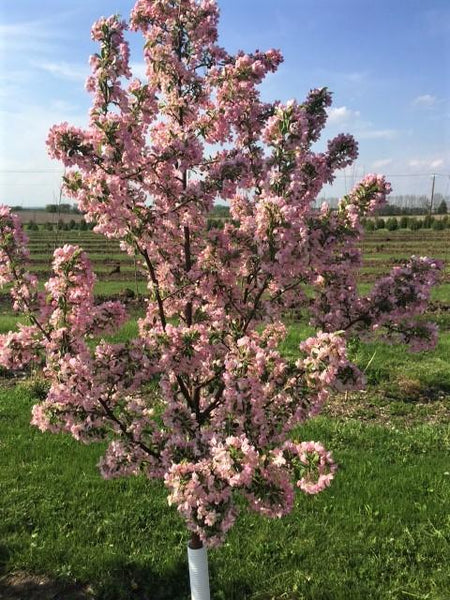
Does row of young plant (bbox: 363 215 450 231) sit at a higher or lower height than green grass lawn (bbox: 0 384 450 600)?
higher

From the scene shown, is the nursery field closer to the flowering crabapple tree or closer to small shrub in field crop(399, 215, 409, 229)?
the flowering crabapple tree

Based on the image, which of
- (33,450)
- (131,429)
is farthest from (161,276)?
(33,450)

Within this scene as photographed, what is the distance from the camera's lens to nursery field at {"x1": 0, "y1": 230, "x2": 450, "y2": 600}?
4230 mm

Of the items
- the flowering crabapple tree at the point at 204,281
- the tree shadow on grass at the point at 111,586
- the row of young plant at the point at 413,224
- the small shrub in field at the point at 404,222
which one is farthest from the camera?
the small shrub in field at the point at 404,222

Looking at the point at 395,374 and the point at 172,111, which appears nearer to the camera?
the point at 172,111

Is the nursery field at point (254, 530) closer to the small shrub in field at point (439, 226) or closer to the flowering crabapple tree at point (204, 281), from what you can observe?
the flowering crabapple tree at point (204, 281)

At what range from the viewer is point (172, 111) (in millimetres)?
3504

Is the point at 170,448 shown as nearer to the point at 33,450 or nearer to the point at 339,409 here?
the point at 33,450

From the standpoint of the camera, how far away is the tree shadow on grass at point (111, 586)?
4.18m

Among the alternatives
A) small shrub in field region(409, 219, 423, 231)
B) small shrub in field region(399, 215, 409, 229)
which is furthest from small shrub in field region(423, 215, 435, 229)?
small shrub in field region(399, 215, 409, 229)

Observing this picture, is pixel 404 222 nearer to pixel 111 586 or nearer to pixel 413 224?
pixel 413 224

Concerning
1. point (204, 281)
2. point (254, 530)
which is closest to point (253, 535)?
point (254, 530)

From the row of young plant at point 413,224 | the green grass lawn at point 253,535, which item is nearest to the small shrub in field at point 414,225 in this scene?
the row of young plant at point 413,224

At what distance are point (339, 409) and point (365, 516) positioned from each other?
9.11 feet
